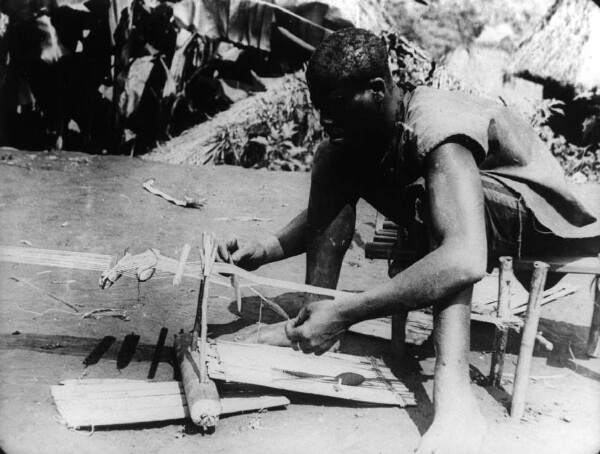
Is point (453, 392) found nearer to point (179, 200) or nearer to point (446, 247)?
point (446, 247)

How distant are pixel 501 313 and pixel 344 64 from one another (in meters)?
1.16

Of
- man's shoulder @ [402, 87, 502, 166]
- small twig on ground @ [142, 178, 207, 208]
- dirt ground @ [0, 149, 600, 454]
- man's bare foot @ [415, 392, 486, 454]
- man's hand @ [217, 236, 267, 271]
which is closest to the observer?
man's bare foot @ [415, 392, 486, 454]

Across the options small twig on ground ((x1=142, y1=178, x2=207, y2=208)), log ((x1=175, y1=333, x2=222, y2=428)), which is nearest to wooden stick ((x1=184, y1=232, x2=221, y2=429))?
log ((x1=175, y1=333, x2=222, y2=428))

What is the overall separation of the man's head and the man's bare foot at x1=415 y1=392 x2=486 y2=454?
3.51 feet

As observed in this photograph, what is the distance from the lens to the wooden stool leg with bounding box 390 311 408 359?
279cm

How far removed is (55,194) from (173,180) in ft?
3.50

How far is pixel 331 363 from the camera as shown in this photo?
2.55 meters

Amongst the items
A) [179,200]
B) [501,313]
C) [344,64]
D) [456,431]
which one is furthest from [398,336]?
[179,200]

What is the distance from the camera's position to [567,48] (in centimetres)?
714

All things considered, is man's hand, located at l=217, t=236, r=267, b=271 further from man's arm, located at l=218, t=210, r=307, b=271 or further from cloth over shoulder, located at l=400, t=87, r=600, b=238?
cloth over shoulder, located at l=400, t=87, r=600, b=238

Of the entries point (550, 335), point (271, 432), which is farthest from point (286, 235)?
point (550, 335)

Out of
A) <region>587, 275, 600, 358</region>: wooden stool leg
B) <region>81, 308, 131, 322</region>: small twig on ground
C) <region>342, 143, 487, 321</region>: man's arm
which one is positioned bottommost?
<region>81, 308, 131, 322</region>: small twig on ground

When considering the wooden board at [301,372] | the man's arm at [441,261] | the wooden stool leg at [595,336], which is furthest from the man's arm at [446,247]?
the wooden stool leg at [595,336]

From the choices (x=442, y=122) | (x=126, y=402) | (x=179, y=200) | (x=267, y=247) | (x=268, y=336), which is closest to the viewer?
(x=126, y=402)
